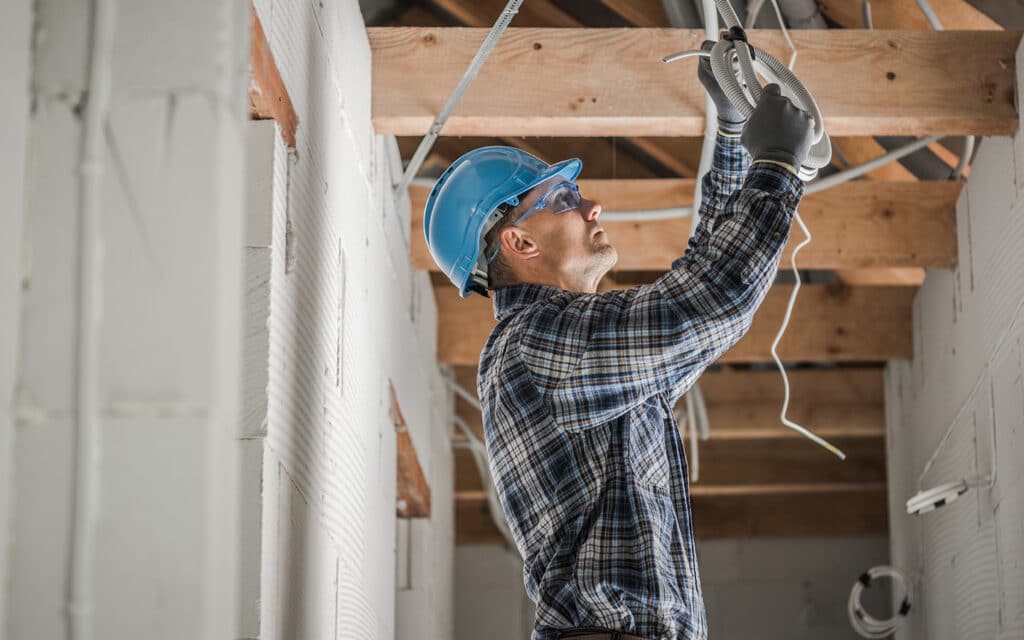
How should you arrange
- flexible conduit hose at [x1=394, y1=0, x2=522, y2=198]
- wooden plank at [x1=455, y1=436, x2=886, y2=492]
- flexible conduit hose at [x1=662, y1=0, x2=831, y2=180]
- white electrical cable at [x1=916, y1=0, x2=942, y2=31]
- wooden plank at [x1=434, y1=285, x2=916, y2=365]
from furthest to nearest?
wooden plank at [x1=455, y1=436, x2=886, y2=492], wooden plank at [x1=434, y1=285, x2=916, y2=365], white electrical cable at [x1=916, y1=0, x2=942, y2=31], flexible conduit hose at [x1=394, y1=0, x2=522, y2=198], flexible conduit hose at [x1=662, y1=0, x2=831, y2=180]

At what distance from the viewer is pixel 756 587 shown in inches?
304

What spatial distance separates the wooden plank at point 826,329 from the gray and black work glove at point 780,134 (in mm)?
3133

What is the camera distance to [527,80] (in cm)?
328

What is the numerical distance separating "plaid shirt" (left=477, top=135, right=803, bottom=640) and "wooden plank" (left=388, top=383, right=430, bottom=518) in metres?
1.32

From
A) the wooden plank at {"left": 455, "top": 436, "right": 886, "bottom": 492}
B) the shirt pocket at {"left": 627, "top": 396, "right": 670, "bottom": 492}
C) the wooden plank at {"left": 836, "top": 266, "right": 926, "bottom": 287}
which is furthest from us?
the wooden plank at {"left": 455, "top": 436, "right": 886, "bottom": 492}

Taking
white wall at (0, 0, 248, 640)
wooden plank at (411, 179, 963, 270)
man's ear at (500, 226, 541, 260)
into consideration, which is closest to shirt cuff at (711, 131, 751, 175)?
man's ear at (500, 226, 541, 260)

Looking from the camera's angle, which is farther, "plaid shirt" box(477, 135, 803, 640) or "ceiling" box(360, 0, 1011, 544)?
"ceiling" box(360, 0, 1011, 544)

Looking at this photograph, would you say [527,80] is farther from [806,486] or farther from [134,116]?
[806,486]

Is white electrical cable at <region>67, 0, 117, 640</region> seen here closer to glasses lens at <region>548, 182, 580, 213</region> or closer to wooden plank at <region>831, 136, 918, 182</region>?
glasses lens at <region>548, 182, 580, 213</region>

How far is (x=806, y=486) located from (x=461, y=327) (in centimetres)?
266

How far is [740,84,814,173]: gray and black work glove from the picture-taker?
2.06m

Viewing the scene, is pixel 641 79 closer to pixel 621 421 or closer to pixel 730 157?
pixel 730 157

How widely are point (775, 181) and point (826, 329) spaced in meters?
3.29

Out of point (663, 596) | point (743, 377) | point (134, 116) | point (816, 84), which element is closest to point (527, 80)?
point (816, 84)
